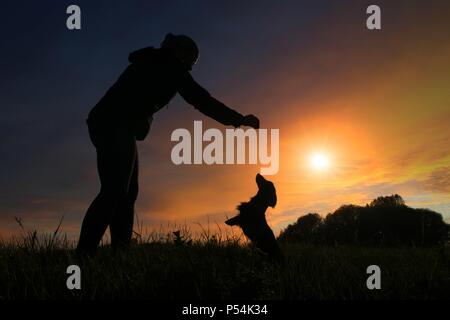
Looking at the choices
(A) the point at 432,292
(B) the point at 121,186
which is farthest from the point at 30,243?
(A) the point at 432,292

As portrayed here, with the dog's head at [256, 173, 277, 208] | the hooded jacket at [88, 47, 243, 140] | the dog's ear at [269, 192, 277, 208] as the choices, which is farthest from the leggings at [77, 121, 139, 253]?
the dog's ear at [269, 192, 277, 208]

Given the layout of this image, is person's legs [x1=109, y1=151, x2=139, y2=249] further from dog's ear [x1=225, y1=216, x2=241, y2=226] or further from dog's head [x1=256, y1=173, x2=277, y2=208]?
dog's head [x1=256, y1=173, x2=277, y2=208]

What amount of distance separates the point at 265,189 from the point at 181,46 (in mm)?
1888

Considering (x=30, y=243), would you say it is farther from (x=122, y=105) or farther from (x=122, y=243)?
(x=122, y=105)

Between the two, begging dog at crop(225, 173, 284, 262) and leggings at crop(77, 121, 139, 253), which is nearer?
leggings at crop(77, 121, 139, 253)

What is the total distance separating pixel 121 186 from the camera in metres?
4.65

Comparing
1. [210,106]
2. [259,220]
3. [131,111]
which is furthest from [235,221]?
[131,111]

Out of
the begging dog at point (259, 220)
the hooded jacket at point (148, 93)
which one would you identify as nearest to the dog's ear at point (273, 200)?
the begging dog at point (259, 220)

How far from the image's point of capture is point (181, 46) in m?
4.86

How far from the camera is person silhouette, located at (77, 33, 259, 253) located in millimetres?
4531

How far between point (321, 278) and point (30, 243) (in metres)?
3.42

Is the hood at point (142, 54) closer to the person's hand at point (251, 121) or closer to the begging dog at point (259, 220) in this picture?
the person's hand at point (251, 121)
